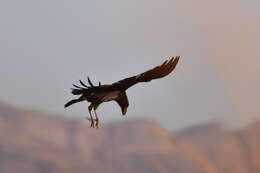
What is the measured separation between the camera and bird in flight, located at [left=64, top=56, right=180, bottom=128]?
11398 millimetres

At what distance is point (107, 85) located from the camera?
37.6 feet

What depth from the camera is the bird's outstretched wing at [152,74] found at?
11609 millimetres

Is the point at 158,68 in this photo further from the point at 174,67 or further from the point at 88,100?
the point at 88,100

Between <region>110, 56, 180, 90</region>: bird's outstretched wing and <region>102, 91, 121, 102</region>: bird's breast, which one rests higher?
<region>110, 56, 180, 90</region>: bird's outstretched wing

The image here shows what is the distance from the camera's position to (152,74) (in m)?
12.0

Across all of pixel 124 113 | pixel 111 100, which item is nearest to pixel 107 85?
pixel 111 100

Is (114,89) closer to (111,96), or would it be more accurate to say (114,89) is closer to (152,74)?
(111,96)

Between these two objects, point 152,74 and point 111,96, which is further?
point 152,74

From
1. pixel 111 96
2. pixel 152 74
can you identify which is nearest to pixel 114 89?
pixel 111 96

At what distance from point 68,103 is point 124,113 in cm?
140

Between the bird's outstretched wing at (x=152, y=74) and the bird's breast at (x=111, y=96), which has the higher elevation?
the bird's outstretched wing at (x=152, y=74)

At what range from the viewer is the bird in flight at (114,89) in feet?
37.4

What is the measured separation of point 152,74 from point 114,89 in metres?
0.78

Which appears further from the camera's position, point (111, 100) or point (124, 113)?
point (124, 113)
